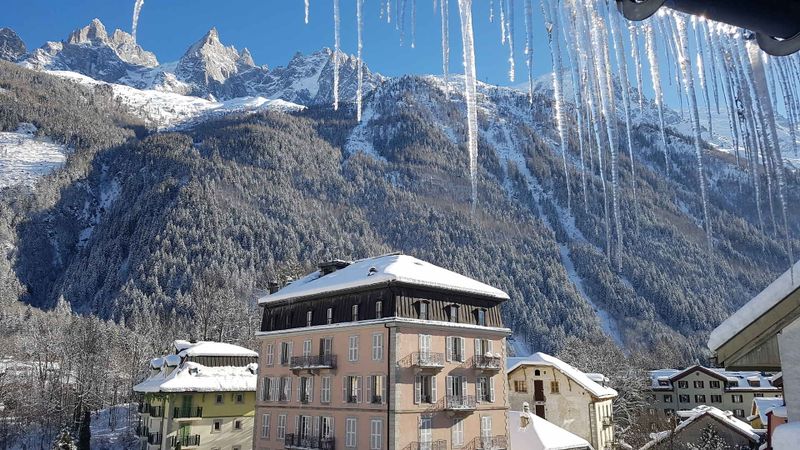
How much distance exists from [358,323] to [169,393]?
18896 millimetres

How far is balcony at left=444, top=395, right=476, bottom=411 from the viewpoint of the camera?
3183 cm

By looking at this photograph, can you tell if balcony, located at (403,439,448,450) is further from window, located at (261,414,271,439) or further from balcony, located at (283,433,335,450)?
window, located at (261,414,271,439)

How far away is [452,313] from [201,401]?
22161mm

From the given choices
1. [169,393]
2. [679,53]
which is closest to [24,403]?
[169,393]

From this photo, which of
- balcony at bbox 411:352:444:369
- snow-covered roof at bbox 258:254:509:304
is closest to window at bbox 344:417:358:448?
balcony at bbox 411:352:444:369

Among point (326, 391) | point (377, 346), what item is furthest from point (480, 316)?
point (326, 391)

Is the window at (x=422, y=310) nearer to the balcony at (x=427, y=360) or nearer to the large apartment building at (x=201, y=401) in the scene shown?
the balcony at (x=427, y=360)

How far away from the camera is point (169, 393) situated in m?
Answer: 42.8

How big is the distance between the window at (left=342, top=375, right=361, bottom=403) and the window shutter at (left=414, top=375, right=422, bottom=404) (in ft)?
10.3

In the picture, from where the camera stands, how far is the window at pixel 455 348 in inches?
1312

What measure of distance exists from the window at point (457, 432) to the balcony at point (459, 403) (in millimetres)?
919

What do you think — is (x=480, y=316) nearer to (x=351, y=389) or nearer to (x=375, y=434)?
(x=351, y=389)

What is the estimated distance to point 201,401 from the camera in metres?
44.2

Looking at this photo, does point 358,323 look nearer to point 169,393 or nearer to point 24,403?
point 169,393
